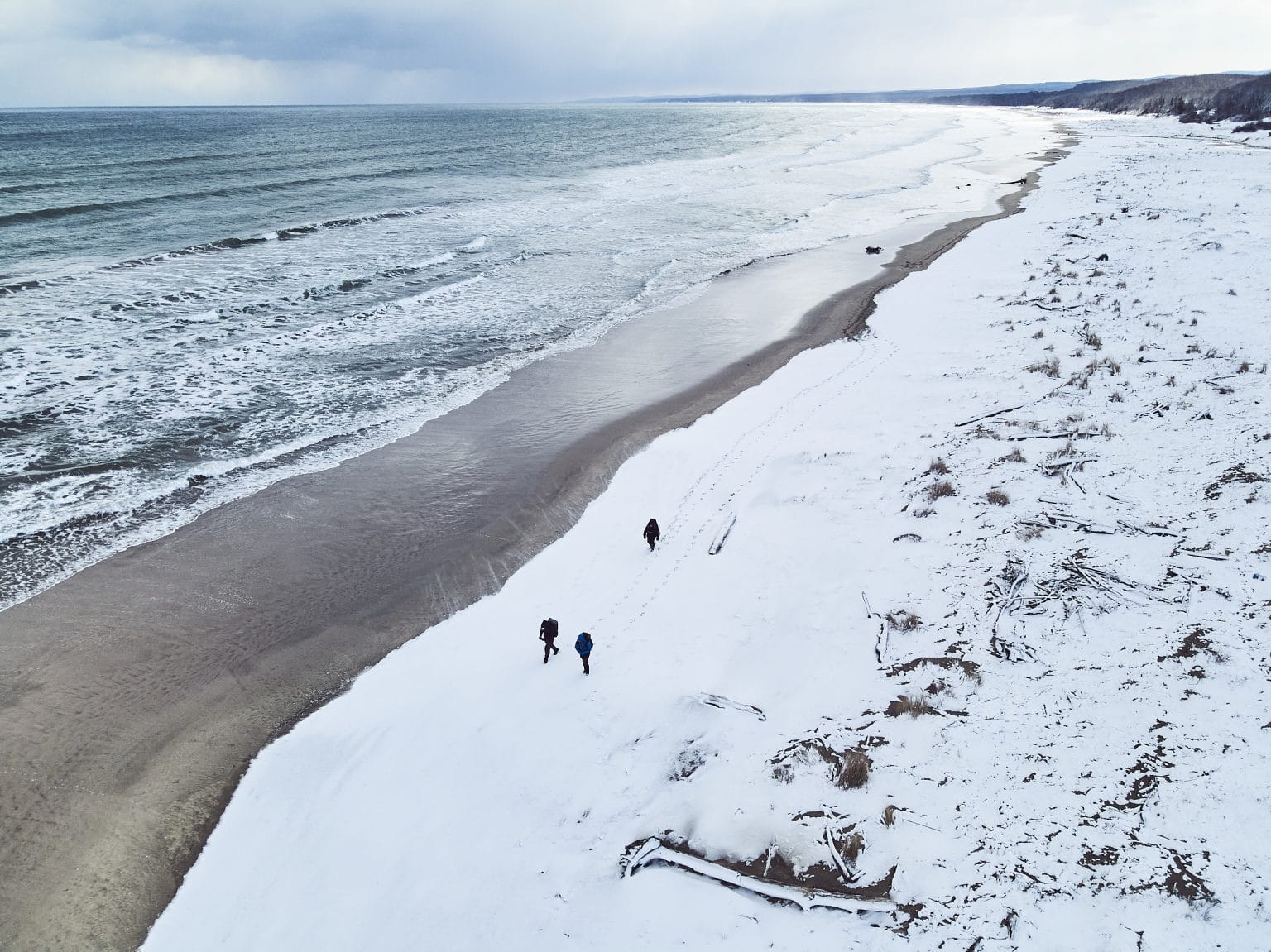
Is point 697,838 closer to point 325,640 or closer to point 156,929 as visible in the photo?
point 156,929

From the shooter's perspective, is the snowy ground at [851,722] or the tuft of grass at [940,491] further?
the tuft of grass at [940,491]

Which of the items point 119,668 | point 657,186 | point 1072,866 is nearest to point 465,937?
point 1072,866

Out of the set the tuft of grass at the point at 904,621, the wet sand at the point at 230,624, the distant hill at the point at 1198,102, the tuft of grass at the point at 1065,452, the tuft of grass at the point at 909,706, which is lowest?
the wet sand at the point at 230,624

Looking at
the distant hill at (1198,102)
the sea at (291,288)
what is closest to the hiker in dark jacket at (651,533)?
the sea at (291,288)

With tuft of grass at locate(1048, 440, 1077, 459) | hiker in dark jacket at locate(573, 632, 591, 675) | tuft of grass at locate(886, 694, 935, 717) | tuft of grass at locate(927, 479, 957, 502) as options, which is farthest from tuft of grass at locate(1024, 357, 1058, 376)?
hiker in dark jacket at locate(573, 632, 591, 675)

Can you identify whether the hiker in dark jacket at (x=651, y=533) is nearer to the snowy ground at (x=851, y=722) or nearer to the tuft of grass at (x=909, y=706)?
the snowy ground at (x=851, y=722)

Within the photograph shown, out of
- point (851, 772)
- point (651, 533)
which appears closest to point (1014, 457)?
point (651, 533)

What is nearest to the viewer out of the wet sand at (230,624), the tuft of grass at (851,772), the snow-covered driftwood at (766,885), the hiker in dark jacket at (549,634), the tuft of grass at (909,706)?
the snow-covered driftwood at (766,885)
